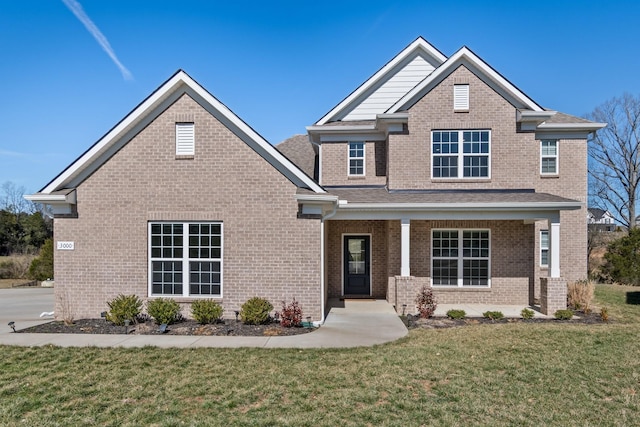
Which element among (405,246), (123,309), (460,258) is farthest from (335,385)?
(460,258)

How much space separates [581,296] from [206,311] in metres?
11.6

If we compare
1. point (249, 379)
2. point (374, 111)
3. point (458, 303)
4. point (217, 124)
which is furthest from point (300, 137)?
point (249, 379)

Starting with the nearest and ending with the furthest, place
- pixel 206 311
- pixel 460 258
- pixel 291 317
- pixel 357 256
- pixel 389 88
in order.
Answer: pixel 291 317
pixel 206 311
pixel 460 258
pixel 357 256
pixel 389 88

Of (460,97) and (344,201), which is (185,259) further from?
(460,97)

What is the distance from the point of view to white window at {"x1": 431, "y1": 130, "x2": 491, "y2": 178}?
46.4ft

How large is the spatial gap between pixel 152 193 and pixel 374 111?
9.73m

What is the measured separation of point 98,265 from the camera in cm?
1084

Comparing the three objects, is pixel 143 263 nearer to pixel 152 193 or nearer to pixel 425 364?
pixel 152 193

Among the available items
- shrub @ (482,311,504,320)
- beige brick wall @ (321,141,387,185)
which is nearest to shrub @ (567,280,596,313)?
shrub @ (482,311,504,320)

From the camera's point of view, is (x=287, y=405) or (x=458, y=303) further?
A: (x=458, y=303)

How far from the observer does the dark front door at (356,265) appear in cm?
1516

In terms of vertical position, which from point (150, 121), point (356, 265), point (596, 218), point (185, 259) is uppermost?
point (150, 121)

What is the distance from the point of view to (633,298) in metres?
15.5

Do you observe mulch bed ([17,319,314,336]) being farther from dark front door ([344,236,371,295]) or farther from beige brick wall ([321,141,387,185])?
beige brick wall ([321,141,387,185])
